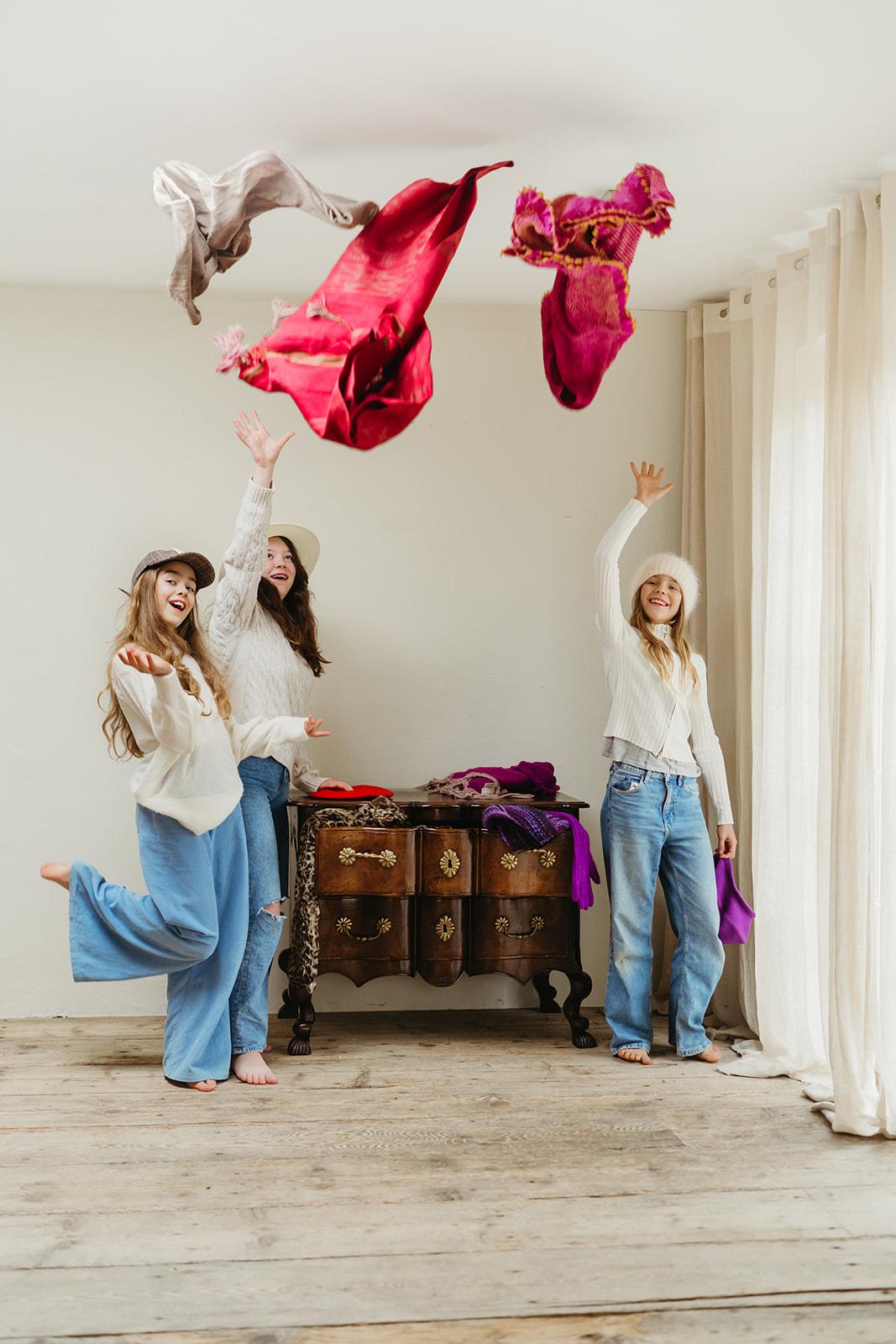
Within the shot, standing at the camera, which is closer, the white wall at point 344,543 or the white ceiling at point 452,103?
the white ceiling at point 452,103

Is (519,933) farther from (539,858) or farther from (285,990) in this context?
(285,990)

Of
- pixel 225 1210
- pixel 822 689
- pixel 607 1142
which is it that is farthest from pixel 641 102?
pixel 225 1210

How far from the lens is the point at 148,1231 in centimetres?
212

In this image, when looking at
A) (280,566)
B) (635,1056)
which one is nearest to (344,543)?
(280,566)

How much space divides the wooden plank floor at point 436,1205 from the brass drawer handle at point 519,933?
0.37 metres

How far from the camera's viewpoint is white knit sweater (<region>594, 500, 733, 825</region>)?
336 centimetres

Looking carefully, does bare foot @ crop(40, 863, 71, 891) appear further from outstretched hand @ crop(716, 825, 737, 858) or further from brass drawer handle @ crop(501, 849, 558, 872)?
outstretched hand @ crop(716, 825, 737, 858)

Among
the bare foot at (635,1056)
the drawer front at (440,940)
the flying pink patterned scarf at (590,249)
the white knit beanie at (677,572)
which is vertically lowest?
the bare foot at (635,1056)

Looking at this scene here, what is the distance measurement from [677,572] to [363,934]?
1527 mm

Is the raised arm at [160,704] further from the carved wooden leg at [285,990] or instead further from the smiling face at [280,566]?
the carved wooden leg at [285,990]

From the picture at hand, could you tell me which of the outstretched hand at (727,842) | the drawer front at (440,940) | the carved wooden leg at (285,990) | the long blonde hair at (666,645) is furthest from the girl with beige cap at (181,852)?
the outstretched hand at (727,842)

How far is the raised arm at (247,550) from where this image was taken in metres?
3.07

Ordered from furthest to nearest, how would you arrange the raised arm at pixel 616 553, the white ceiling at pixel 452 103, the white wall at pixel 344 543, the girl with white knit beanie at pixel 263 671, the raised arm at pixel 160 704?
the white wall at pixel 344 543
the raised arm at pixel 616 553
the girl with white knit beanie at pixel 263 671
the raised arm at pixel 160 704
the white ceiling at pixel 452 103

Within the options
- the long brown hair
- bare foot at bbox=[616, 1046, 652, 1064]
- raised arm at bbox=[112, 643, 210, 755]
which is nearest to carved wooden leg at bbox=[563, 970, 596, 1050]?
bare foot at bbox=[616, 1046, 652, 1064]
